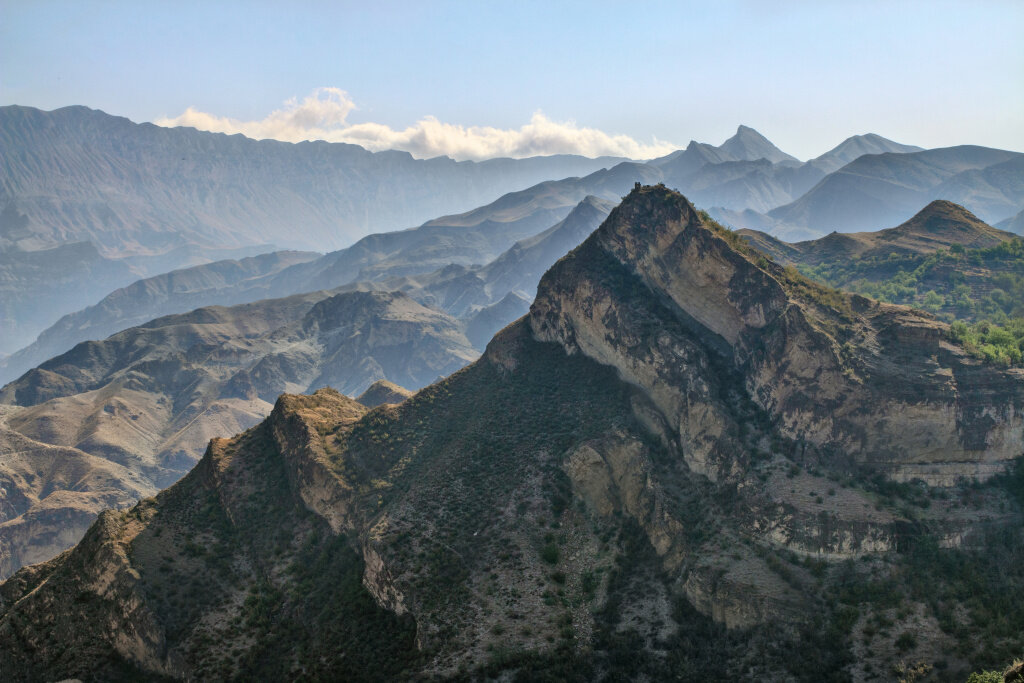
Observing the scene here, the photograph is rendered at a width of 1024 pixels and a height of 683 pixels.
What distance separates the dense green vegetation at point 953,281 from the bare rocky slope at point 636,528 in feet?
147

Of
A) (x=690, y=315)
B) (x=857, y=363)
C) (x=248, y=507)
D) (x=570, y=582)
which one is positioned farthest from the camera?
(x=690, y=315)

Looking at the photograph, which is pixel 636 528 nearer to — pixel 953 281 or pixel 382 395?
pixel 953 281

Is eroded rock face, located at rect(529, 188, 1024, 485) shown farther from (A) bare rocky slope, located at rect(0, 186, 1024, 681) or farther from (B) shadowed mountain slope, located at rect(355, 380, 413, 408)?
(B) shadowed mountain slope, located at rect(355, 380, 413, 408)

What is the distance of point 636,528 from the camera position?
5253 centimetres

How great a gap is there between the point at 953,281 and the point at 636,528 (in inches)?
3304

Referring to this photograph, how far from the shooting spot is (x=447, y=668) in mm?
42188

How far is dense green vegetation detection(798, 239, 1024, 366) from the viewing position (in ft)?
316

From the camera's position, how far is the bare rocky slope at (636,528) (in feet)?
141

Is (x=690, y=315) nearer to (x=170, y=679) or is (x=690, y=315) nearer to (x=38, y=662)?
(x=170, y=679)

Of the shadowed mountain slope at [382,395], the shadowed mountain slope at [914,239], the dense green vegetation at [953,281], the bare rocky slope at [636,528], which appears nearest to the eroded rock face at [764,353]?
the bare rocky slope at [636,528]

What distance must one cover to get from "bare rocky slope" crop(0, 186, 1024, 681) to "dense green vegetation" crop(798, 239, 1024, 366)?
4491 cm

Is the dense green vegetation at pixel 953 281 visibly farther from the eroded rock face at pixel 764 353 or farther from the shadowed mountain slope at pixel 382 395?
the shadowed mountain slope at pixel 382 395

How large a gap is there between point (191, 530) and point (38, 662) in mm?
12839

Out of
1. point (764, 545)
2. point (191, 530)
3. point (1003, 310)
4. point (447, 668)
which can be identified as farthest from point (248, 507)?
point (1003, 310)
